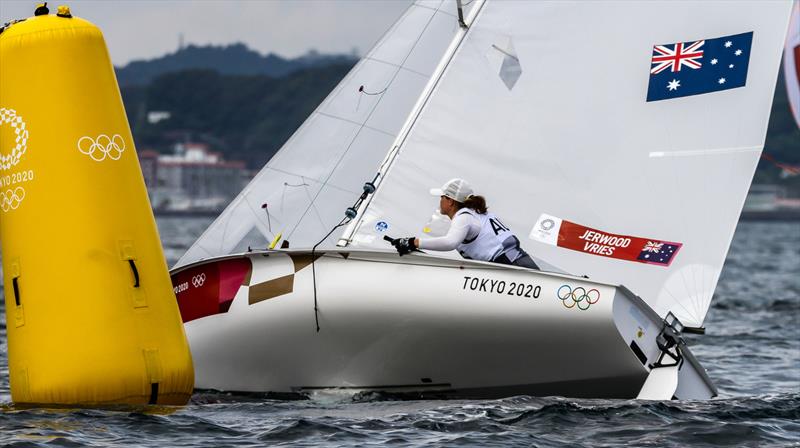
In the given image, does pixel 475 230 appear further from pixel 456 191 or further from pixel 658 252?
Result: pixel 658 252

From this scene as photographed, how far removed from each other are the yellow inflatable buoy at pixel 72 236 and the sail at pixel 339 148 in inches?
75.9

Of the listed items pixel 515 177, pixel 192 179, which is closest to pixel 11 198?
pixel 515 177

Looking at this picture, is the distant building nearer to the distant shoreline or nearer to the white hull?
the distant shoreline

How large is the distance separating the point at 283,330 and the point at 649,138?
2767 mm

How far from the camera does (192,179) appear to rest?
12569 centimetres

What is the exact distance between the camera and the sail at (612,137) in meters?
9.64

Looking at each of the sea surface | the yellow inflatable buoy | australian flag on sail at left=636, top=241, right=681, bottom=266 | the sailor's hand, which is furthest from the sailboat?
the yellow inflatable buoy

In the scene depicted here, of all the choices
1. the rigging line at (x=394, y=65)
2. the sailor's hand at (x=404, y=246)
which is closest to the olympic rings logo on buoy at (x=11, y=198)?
the sailor's hand at (x=404, y=246)

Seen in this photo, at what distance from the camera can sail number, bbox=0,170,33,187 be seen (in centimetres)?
780

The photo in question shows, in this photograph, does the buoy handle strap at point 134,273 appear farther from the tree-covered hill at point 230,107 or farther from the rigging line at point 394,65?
the tree-covered hill at point 230,107

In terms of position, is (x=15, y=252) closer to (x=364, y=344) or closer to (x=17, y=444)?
(x=17, y=444)

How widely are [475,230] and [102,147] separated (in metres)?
2.33

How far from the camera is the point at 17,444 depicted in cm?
704

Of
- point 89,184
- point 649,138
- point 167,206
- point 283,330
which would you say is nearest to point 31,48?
point 89,184
